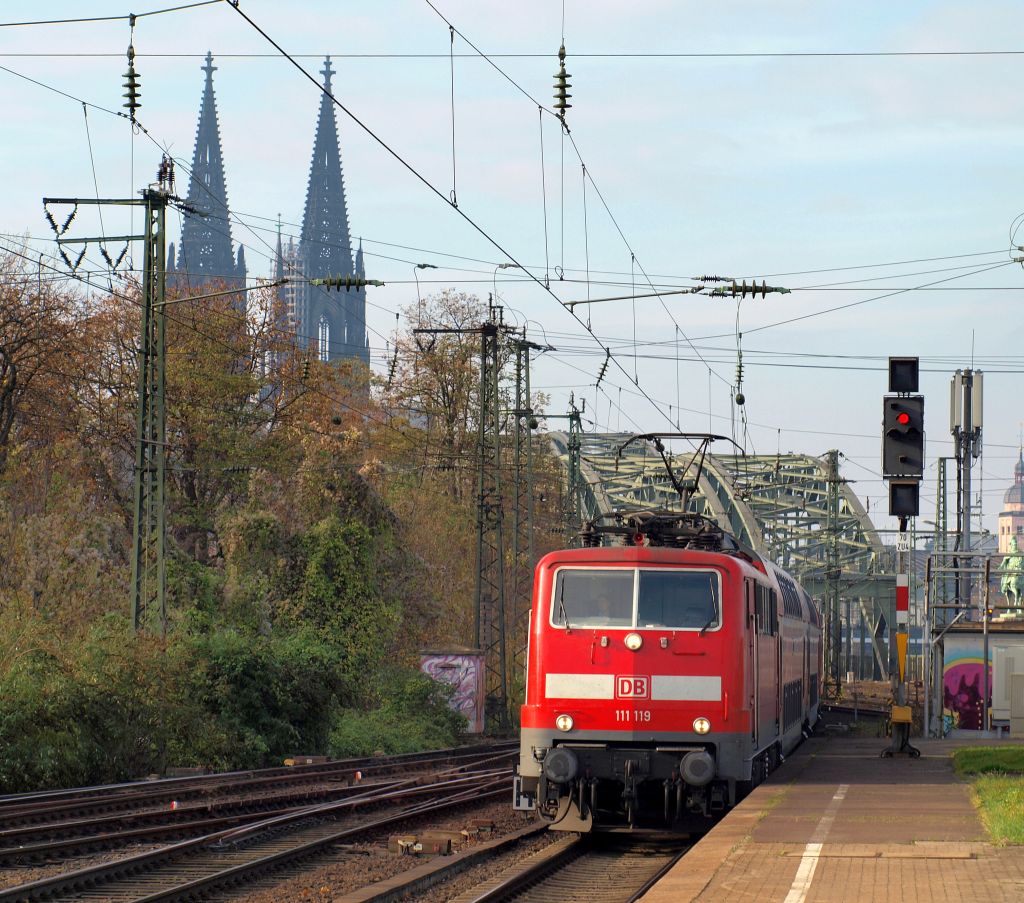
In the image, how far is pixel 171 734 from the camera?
85.9ft

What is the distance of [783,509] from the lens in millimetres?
108250

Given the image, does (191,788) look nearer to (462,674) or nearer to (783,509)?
(462,674)

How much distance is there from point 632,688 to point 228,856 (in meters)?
4.45

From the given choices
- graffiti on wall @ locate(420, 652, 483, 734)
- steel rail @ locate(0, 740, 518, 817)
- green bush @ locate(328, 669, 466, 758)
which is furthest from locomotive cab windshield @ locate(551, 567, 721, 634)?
graffiti on wall @ locate(420, 652, 483, 734)

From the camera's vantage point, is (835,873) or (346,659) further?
(346,659)

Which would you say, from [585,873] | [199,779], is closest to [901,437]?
[585,873]

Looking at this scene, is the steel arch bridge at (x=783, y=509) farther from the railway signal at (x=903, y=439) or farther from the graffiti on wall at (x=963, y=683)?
the railway signal at (x=903, y=439)

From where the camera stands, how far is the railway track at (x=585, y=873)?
13.1m

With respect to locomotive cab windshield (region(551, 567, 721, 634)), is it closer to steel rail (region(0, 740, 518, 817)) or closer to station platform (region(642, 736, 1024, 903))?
station platform (region(642, 736, 1024, 903))

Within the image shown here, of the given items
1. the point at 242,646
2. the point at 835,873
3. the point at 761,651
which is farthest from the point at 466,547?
the point at 835,873

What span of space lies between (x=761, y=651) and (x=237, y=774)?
9.84 m

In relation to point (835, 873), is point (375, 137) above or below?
above

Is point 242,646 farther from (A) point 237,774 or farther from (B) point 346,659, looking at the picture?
(B) point 346,659

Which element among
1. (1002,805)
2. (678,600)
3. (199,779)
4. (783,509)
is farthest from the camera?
(783,509)
